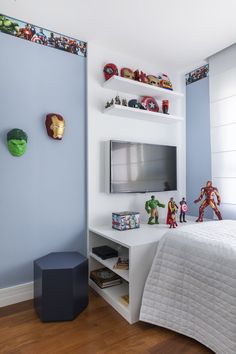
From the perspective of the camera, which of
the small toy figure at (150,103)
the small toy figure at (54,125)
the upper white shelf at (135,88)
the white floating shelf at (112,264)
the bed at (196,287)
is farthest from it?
the small toy figure at (150,103)

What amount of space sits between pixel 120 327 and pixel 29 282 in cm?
85

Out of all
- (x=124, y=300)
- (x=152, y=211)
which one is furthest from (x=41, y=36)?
(x=124, y=300)

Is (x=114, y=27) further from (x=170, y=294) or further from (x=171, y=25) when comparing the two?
(x=170, y=294)

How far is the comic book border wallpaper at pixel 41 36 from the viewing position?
1908mm

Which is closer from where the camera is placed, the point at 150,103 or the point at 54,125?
the point at 54,125

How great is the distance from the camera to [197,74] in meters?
2.74

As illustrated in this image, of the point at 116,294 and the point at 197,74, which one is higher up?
the point at 197,74

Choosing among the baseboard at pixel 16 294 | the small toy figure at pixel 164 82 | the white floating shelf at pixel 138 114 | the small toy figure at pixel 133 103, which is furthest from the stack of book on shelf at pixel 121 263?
the small toy figure at pixel 164 82

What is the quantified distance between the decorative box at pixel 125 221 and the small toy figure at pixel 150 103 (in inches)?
45.6

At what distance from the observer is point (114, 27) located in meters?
2.02

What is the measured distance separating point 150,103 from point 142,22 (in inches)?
31.3

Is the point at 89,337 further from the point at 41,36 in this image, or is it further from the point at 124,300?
the point at 41,36

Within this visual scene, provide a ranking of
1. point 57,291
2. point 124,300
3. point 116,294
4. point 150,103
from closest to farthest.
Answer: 1. point 57,291
2. point 124,300
3. point 116,294
4. point 150,103

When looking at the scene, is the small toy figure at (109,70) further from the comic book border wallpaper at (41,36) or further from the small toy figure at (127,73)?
the comic book border wallpaper at (41,36)
